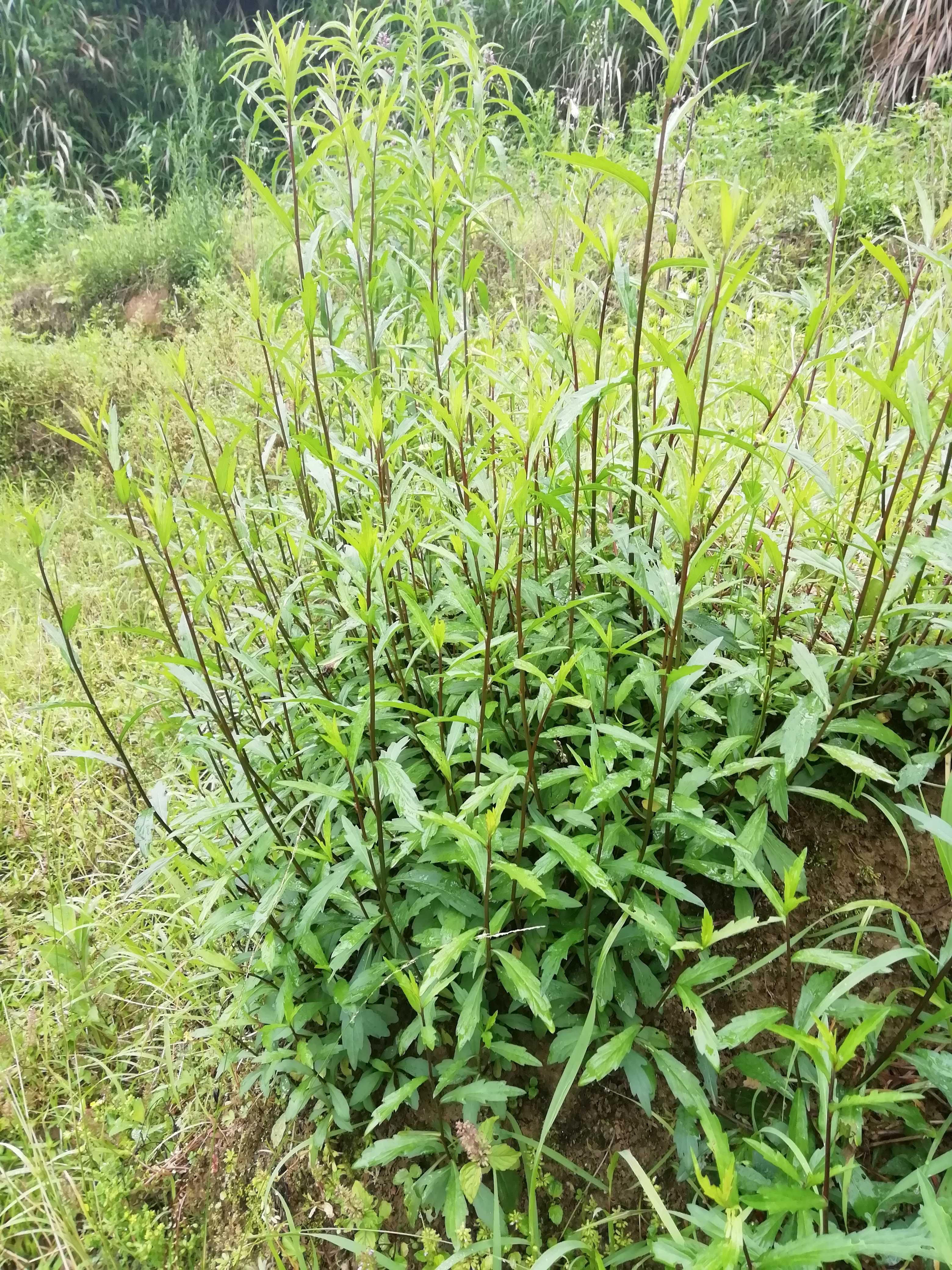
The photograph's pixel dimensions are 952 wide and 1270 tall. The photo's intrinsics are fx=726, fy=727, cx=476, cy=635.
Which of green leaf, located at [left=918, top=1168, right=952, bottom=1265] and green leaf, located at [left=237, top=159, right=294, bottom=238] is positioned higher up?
green leaf, located at [left=237, top=159, right=294, bottom=238]

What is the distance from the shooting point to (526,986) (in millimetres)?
1105

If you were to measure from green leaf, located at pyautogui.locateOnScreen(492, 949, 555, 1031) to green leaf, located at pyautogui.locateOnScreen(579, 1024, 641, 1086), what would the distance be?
0.09m

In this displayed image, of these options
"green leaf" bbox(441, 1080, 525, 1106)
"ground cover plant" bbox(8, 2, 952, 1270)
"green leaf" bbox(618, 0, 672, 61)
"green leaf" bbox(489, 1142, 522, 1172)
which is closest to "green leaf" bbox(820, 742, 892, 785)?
"ground cover plant" bbox(8, 2, 952, 1270)

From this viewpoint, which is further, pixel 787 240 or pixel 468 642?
pixel 787 240

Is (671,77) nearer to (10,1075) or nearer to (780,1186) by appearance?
(780,1186)

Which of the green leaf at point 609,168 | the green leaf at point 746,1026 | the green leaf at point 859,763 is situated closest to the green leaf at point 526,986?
the green leaf at point 746,1026

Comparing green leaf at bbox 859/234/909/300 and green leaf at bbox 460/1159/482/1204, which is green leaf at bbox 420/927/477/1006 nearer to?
green leaf at bbox 460/1159/482/1204

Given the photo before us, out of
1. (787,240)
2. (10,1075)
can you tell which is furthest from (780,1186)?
(787,240)

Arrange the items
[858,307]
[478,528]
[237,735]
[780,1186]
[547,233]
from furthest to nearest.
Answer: [547,233]
[858,307]
[237,735]
[478,528]
[780,1186]

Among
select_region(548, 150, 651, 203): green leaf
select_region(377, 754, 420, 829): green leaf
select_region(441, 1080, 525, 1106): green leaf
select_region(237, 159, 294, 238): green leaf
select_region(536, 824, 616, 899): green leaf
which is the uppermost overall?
select_region(548, 150, 651, 203): green leaf

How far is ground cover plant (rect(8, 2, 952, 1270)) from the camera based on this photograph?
42.3 inches

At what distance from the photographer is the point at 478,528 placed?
1175 millimetres

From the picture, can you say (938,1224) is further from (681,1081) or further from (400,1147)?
(400,1147)

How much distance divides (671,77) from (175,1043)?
2072 millimetres
